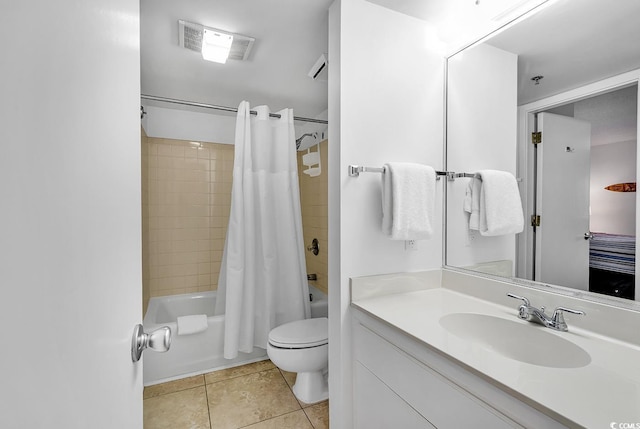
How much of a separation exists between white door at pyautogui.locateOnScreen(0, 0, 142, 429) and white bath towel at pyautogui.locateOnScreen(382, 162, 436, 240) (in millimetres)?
1095

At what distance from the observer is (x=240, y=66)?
6.75 ft

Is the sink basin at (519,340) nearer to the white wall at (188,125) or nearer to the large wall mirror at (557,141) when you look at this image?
the large wall mirror at (557,141)

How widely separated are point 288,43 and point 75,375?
1.91m

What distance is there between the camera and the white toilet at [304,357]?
5.99 feet

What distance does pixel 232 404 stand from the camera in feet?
6.03

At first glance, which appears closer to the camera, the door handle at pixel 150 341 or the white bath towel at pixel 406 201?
the door handle at pixel 150 341

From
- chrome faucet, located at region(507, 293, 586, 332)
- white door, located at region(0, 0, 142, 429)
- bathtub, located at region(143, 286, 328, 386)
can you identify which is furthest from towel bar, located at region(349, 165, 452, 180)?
bathtub, located at region(143, 286, 328, 386)

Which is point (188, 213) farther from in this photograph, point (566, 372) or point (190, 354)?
point (566, 372)

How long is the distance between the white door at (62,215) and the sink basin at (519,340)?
1.17 meters

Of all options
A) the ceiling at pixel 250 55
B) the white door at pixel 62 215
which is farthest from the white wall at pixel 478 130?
the white door at pixel 62 215

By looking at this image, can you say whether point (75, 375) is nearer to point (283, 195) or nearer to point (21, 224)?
point (21, 224)

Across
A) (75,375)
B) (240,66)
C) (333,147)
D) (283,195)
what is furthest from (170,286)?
(75,375)

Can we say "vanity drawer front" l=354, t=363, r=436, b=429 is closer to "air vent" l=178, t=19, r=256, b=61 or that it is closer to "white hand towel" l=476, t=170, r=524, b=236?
"white hand towel" l=476, t=170, r=524, b=236

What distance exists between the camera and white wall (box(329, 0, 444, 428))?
1.40 meters
